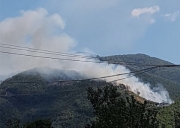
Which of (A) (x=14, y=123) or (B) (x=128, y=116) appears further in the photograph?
(A) (x=14, y=123)

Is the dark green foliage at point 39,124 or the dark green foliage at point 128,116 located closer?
the dark green foliage at point 128,116

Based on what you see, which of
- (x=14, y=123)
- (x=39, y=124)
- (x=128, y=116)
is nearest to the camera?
(x=128, y=116)

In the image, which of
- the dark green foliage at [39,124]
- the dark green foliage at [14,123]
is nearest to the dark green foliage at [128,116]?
the dark green foliage at [39,124]

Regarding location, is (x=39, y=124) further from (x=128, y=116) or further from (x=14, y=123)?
A: (x=128, y=116)

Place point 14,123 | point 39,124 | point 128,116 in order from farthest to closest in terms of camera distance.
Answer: point 14,123 < point 39,124 < point 128,116

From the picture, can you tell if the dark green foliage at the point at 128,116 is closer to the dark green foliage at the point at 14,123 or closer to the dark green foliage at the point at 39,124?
the dark green foliage at the point at 39,124

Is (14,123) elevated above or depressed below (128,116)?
below

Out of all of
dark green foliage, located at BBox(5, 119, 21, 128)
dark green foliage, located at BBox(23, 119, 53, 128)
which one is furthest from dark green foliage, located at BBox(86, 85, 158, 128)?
dark green foliage, located at BBox(5, 119, 21, 128)

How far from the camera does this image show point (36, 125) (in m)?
50.9

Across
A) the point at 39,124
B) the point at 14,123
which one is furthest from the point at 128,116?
the point at 14,123

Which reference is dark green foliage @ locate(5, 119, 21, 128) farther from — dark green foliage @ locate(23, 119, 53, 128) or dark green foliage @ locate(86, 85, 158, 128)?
dark green foliage @ locate(86, 85, 158, 128)

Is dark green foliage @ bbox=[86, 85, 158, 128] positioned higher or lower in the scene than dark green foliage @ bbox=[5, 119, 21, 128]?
higher

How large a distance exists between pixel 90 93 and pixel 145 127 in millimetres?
12902

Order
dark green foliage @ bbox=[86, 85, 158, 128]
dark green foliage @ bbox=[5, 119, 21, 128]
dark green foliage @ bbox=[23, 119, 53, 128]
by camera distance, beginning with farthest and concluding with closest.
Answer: dark green foliage @ bbox=[5, 119, 21, 128]
dark green foliage @ bbox=[23, 119, 53, 128]
dark green foliage @ bbox=[86, 85, 158, 128]
